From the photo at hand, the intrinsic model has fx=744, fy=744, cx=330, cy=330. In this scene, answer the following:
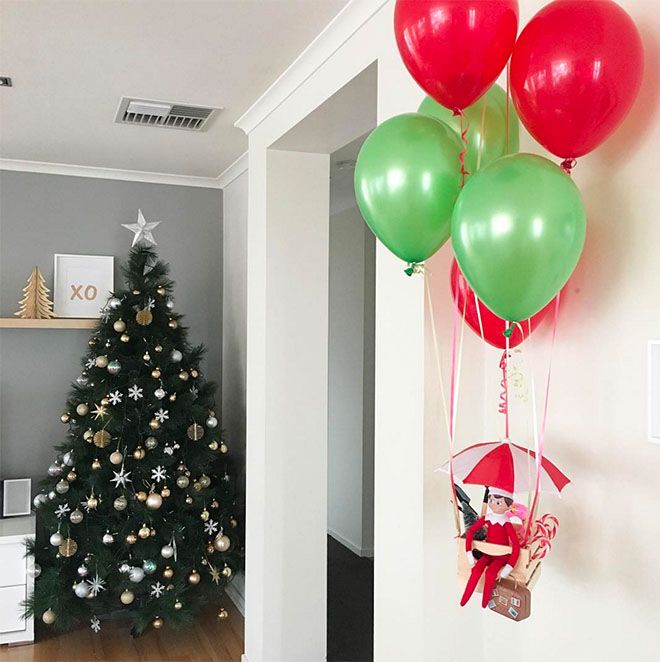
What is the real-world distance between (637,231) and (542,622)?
884mm

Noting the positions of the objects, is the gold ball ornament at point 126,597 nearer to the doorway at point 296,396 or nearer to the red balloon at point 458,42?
the doorway at point 296,396

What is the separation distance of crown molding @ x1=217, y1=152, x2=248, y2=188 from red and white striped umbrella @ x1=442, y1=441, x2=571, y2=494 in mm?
2848

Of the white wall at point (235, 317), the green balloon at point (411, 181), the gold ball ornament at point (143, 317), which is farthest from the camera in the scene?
the white wall at point (235, 317)

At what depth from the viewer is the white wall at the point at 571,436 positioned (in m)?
1.38

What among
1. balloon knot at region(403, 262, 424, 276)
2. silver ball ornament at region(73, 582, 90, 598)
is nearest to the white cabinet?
silver ball ornament at region(73, 582, 90, 598)

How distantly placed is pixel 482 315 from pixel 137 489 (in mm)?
2621

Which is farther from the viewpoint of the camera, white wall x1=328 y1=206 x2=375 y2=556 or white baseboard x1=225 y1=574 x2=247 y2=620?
white wall x1=328 y1=206 x2=375 y2=556

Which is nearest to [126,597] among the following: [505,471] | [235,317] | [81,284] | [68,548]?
[68,548]

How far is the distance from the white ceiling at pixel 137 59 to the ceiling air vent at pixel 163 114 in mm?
53

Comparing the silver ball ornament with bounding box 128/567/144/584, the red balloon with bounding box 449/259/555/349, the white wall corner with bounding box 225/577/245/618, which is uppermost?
the red balloon with bounding box 449/259/555/349

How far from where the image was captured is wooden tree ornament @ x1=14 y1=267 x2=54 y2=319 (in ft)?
13.4

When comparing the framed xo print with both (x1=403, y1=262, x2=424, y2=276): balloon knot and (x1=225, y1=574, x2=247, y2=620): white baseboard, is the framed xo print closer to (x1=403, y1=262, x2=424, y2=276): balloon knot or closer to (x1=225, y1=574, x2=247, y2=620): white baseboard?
(x1=225, y1=574, x2=247, y2=620): white baseboard

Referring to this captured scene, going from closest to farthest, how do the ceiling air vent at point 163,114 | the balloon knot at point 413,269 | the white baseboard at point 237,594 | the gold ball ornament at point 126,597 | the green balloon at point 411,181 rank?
the green balloon at point 411,181 < the balloon knot at point 413,269 < the ceiling air vent at point 163,114 < the gold ball ornament at point 126,597 < the white baseboard at point 237,594

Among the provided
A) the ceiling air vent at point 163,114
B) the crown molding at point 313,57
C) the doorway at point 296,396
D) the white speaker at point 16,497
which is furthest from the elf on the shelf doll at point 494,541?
the white speaker at point 16,497
